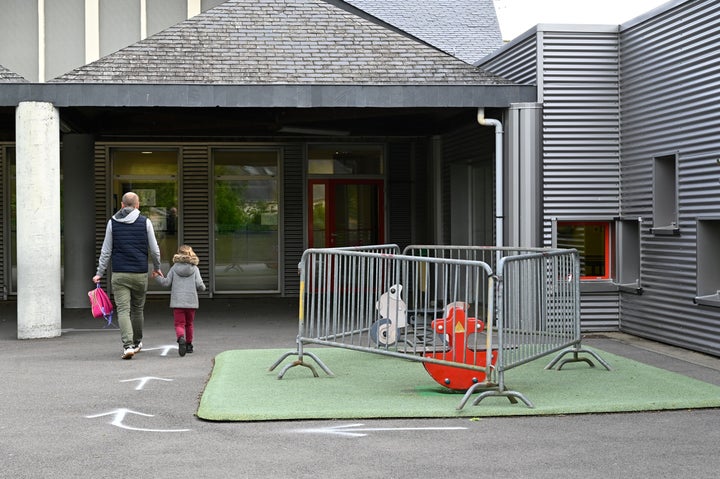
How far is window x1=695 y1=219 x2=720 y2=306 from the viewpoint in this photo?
41.1ft

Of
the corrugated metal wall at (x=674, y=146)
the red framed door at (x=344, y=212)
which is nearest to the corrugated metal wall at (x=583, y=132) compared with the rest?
the corrugated metal wall at (x=674, y=146)

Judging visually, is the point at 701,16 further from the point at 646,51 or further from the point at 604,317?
the point at 604,317

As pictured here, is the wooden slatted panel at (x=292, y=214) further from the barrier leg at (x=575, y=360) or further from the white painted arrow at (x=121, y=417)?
the white painted arrow at (x=121, y=417)

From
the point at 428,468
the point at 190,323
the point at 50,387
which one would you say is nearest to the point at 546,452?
the point at 428,468

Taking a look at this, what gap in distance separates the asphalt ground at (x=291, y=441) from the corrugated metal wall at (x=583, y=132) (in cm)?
433

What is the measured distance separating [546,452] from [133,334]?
6612 mm

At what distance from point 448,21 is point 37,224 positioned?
491 inches

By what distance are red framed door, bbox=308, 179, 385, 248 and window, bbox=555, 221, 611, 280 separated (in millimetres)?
7725

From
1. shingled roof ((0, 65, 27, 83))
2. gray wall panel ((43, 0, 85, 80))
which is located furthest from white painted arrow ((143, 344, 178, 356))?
gray wall panel ((43, 0, 85, 80))

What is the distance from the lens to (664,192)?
13750 mm

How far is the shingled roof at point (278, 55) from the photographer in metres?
15.1

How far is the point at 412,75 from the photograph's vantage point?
15328 mm

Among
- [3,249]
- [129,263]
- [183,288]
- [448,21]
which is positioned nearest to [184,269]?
[183,288]

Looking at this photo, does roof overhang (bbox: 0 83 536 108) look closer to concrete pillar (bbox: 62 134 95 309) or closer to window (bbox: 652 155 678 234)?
window (bbox: 652 155 678 234)
